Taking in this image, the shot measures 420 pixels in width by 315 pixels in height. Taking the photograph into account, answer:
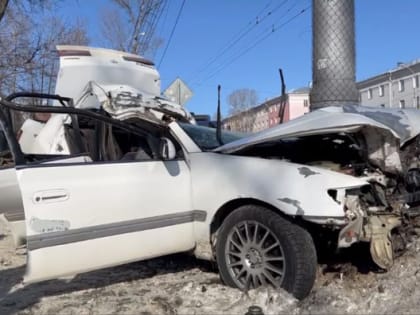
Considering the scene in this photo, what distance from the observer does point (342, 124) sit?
13.1 ft

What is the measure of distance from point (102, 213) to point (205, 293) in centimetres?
111

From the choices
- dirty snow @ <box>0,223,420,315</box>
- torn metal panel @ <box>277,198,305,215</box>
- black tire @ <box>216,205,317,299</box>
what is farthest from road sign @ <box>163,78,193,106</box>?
torn metal panel @ <box>277,198,305,215</box>

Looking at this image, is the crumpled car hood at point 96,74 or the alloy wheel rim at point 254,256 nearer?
the alloy wheel rim at point 254,256

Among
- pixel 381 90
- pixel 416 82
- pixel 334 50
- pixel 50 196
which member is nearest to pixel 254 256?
pixel 50 196

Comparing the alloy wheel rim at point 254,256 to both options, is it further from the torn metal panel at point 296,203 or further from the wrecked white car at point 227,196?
the torn metal panel at point 296,203

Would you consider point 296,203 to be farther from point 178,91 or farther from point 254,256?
point 178,91

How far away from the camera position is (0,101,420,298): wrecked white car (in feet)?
12.8

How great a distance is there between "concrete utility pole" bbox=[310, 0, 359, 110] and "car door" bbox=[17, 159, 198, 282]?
180 centimetres

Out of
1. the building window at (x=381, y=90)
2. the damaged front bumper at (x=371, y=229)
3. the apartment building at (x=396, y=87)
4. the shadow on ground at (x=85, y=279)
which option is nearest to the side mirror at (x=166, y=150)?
the shadow on ground at (x=85, y=279)

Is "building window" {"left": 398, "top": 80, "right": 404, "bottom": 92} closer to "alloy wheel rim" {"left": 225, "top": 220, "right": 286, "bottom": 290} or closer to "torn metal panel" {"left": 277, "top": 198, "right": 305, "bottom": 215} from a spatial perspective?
"alloy wheel rim" {"left": 225, "top": 220, "right": 286, "bottom": 290}

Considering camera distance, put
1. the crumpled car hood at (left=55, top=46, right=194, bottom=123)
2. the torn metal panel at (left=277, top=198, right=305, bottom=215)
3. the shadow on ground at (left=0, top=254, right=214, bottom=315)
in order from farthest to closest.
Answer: the crumpled car hood at (left=55, top=46, right=194, bottom=123)
the shadow on ground at (left=0, top=254, right=214, bottom=315)
the torn metal panel at (left=277, top=198, right=305, bottom=215)

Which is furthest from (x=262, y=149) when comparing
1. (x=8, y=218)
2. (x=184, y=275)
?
(x=8, y=218)

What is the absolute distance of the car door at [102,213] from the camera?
3.91 metres

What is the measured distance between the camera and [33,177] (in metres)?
3.92
